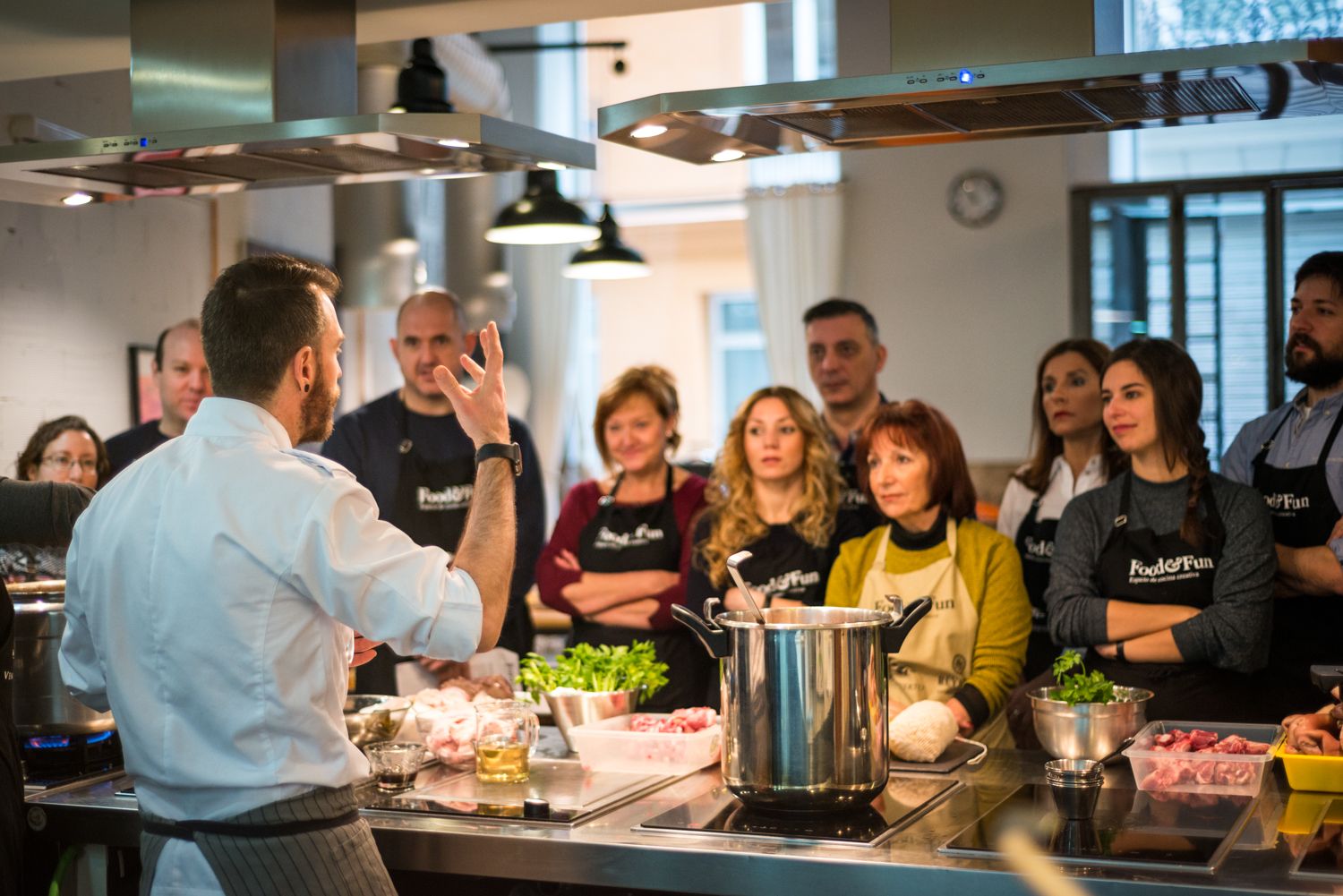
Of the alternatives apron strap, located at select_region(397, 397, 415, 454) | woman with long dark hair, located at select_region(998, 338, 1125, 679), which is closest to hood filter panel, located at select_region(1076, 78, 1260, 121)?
woman with long dark hair, located at select_region(998, 338, 1125, 679)

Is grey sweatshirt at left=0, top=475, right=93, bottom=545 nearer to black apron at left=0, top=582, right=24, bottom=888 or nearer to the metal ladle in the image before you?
black apron at left=0, top=582, right=24, bottom=888

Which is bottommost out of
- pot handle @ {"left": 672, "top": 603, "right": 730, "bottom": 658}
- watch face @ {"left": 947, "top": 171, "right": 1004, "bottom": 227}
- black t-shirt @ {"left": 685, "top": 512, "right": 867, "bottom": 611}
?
black t-shirt @ {"left": 685, "top": 512, "right": 867, "bottom": 611}

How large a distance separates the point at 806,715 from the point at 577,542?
6.40 ft

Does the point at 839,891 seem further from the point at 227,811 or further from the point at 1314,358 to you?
the point at 1314,358

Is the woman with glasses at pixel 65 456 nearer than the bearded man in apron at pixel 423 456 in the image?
Yes

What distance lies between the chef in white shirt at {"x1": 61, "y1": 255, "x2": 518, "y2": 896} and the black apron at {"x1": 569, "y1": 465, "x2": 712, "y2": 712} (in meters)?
1.71

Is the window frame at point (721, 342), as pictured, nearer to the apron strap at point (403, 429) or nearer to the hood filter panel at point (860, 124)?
the apron strap at point (403, 429)

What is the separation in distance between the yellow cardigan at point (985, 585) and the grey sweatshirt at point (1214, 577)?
0.10 m

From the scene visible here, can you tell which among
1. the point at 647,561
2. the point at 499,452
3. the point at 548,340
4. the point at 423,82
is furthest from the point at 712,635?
the point at 548,340

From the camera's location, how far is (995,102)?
2340 mm

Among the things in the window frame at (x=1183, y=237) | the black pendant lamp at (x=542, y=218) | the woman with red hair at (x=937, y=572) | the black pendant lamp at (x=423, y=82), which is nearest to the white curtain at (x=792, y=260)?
the window frame at (x=1183, y=237)

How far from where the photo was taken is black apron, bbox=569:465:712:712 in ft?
12.1

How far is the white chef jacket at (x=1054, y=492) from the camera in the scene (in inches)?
153

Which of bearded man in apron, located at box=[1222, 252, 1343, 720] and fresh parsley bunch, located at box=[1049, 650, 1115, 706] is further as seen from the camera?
bearded man in apron, located at box=[1222, 252, 1343, 720]
